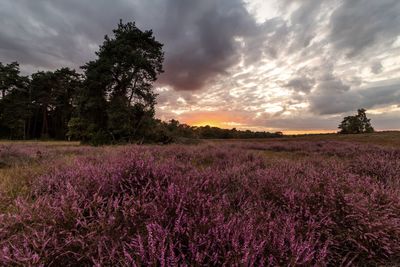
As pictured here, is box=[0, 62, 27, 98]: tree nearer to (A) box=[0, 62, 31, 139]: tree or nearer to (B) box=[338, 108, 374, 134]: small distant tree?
(A) box=[0, 62, 31, 139]: tree

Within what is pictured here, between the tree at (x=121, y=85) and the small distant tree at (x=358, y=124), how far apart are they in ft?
227

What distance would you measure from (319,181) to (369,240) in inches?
37.7

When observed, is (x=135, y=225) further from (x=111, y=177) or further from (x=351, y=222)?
(x=351, y=222)

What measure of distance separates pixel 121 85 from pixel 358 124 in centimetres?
7457

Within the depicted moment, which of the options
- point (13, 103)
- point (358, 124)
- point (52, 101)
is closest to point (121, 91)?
point (52, 101)

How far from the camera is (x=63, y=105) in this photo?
172 feet

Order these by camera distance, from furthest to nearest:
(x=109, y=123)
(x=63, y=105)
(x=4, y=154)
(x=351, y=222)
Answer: (x=63, y=105) < (x=109, y=123) < (x=4, y=154) < (x=351, y=222)

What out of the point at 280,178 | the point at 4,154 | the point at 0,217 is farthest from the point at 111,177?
the point at 4,154

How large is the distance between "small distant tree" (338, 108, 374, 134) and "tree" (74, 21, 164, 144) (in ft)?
227

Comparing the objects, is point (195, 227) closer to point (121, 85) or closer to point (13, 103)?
Result: point (121, 85)

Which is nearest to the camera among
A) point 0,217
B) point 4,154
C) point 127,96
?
point 0,217

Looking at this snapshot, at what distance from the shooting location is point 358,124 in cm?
6831

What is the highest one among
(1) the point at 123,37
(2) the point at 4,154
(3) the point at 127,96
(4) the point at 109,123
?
(1) the point at 123,37

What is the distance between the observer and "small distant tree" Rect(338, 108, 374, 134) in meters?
67.3
